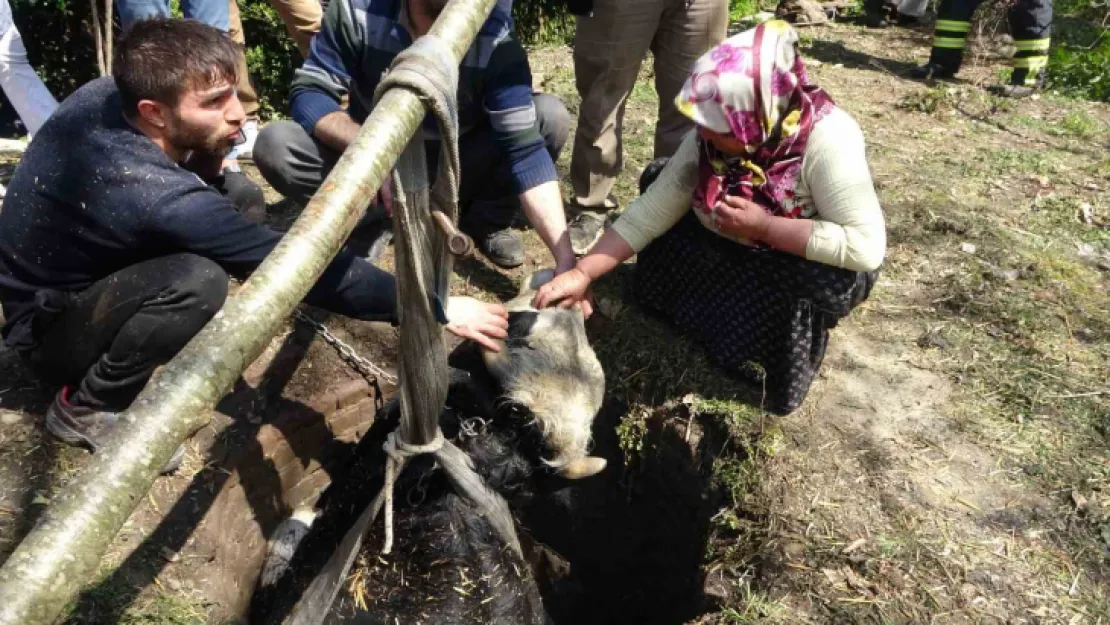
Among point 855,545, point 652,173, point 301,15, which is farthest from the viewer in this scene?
point 301,15

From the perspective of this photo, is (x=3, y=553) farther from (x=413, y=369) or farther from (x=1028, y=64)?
(x=1028, y=64)

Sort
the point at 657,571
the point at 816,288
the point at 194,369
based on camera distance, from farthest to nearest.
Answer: the point at 657,571 < the point at 816,288 < the point at 194,369

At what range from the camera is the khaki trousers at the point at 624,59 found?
4.00 m

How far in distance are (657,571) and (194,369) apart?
3109mm

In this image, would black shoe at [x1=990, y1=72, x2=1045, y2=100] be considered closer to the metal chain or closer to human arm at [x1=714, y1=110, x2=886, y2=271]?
human arm at [x1=714, y1=110, x2=886, y2=271]

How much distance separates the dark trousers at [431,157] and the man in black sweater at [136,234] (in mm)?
1154

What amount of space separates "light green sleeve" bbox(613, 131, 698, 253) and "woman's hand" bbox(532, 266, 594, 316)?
0.35m

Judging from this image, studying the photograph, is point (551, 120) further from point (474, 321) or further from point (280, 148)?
point (474, 321)

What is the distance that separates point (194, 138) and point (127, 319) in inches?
26.1

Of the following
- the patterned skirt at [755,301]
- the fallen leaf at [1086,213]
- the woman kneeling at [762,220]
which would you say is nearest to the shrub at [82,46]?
the patterned skirt at [755,301]

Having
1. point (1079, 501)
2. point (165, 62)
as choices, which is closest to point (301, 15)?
point (165, 62)

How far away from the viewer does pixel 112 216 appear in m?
2.46

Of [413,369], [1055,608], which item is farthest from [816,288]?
[413,369]

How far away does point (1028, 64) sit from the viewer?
716 centimetres
